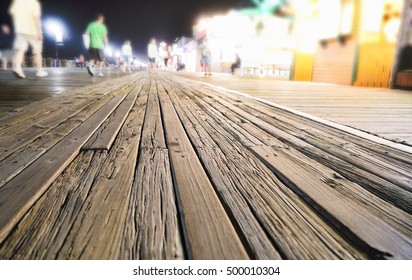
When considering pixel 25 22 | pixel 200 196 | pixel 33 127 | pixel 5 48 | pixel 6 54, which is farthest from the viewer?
pixel 5 48

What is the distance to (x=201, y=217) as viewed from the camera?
3.01 feet

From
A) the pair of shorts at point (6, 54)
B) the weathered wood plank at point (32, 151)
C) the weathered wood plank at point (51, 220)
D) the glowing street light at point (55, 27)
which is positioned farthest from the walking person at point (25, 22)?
the glowing street light at point (55, 27)

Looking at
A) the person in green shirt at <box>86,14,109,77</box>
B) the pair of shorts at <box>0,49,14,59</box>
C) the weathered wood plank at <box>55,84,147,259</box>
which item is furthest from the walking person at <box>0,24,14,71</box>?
the weathered wood plank at <box>55,84,147,259</box>

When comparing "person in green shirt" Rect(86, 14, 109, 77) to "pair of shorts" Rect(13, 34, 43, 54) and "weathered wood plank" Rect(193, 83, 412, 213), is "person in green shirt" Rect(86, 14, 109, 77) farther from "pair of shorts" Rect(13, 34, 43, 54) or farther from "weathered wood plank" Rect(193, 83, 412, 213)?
"weathered wood plank" Rect(193, 83, 412, 213)

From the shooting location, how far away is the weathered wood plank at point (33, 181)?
0.91m

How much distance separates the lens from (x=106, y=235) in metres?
0.83

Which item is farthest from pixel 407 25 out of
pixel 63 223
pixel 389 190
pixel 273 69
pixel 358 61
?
pixel 273 69

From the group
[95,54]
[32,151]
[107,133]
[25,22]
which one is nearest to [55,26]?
[95,54]

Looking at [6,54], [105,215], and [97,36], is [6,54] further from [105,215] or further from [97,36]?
[105,215]

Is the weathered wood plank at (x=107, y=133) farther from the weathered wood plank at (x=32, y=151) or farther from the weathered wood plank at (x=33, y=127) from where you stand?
the weathered wood plank at (x=33, y=127)

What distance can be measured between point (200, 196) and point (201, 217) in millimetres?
146
